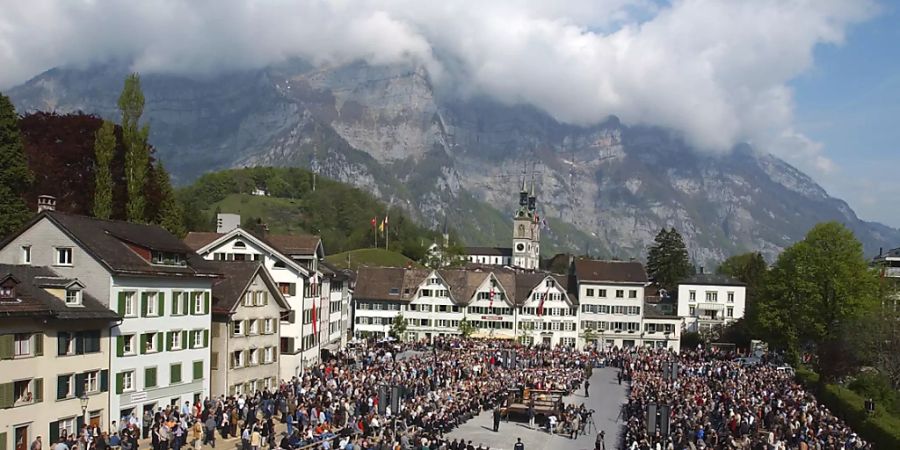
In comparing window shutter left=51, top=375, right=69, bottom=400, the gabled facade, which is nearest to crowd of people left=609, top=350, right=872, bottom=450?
the gabled facade

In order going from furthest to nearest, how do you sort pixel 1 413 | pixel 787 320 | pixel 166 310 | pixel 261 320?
pixel 787 320, pixel 261 320, pixel 166 310, pixel 1 413

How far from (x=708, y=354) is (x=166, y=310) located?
57.3 meters

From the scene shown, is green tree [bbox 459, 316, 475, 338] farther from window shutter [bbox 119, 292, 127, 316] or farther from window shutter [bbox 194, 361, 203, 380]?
window shutter [bbox 119, 292, 127, 316]

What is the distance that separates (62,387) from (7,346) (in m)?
3.83

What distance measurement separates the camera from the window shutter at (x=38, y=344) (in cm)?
3478

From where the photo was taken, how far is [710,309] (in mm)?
109625

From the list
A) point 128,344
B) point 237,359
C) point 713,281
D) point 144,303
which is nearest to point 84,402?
point 128,344

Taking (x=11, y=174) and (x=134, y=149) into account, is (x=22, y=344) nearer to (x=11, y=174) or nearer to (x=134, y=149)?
(x=11, y=174)

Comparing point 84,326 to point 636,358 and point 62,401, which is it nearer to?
point 62,401

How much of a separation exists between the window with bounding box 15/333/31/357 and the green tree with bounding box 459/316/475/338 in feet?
210

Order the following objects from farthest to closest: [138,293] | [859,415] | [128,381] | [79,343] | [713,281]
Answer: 1. [713,281]
2. [859,415]
3. [138,293]
4. [128,381]
5. [79,343]

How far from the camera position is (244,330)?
50781 millimetres

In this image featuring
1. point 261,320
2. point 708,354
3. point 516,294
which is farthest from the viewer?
point 516,294

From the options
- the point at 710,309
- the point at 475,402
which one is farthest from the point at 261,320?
the point at 710,309
